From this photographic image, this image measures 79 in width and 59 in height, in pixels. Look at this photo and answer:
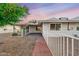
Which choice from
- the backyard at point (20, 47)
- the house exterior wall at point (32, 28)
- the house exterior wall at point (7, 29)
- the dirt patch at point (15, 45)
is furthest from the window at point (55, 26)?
the house exterior wall at point (7, 29)

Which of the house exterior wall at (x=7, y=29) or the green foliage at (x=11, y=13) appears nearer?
the house exterior wall at (x=7, y=29)

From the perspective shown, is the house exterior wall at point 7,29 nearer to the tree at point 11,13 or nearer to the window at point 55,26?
the tree at point 11,13

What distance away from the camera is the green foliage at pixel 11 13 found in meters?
5.39

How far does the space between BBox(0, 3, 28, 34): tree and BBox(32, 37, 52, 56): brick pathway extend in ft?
3.15

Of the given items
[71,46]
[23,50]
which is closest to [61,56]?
[71,46]

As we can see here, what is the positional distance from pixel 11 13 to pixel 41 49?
134cm

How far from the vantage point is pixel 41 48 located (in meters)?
5.94

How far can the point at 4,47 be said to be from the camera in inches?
222

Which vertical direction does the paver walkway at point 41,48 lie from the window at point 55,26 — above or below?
below

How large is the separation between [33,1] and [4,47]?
1588mm

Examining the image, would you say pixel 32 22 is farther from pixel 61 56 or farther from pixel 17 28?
pixel 61 56

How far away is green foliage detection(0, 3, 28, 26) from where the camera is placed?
17.7 feet

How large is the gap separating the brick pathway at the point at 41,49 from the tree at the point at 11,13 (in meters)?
0.96

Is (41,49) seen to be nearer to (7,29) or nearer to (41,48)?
(41,48)
